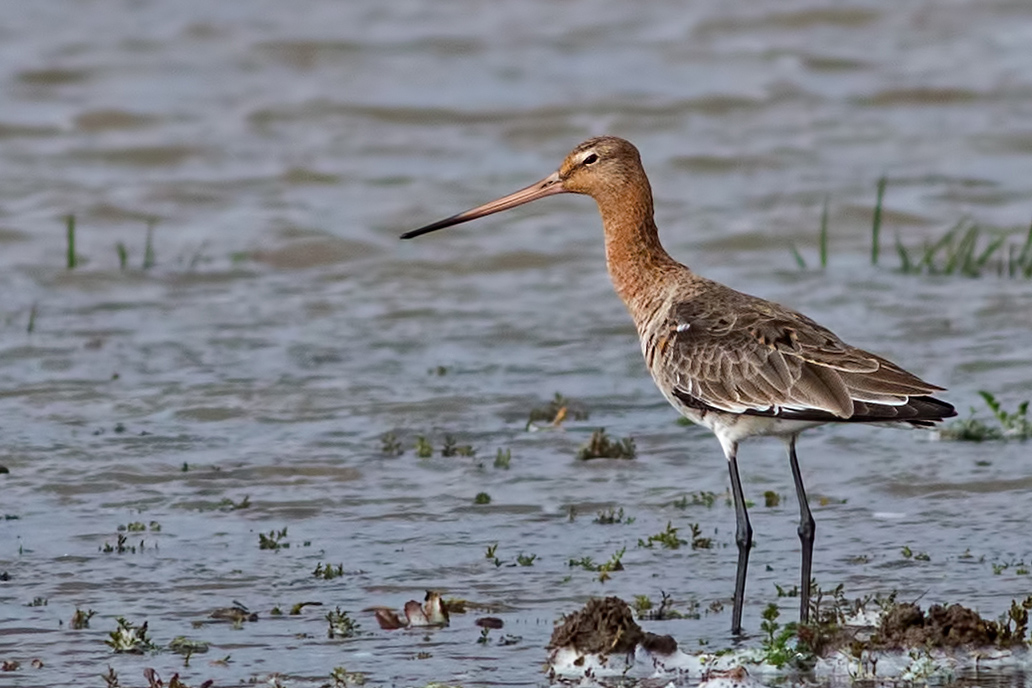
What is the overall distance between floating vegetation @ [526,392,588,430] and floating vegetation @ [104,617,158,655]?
3.23 metres

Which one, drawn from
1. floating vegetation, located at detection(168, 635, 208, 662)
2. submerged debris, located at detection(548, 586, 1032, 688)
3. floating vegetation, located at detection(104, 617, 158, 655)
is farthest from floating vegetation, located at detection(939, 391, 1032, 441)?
floating vegetation, located at detection(104, 617, 158, 655)

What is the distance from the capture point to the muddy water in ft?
22.6

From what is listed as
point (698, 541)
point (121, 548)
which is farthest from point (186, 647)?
point (698, 541)

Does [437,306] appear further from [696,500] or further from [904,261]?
[696,500]

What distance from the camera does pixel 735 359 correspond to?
6672 millimetres

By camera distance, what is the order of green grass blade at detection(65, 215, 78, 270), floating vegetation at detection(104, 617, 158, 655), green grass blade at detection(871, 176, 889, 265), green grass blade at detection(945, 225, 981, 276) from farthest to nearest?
Answer: green grass blade at detection(65, 215, 78, 270) < green grass blade at detection(945, 225, 981, 276) < green grass blade at detection(871, 176, 889, 265) < floating vegetation at detection(104, 617, 158, 655)

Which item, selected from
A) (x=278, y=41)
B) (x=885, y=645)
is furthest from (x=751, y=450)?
(x=278, y=41)

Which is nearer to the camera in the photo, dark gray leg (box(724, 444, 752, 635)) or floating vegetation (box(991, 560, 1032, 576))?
dark gray leg (box(724, 444, 752, 635))

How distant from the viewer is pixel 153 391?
9.59 metres

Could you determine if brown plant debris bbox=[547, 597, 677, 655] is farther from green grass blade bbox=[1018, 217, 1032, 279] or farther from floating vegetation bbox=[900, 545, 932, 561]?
green grass blade bbox=[1018, 217, 1032, 279]

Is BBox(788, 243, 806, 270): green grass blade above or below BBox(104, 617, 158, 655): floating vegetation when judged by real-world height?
above

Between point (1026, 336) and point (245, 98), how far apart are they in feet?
27.9

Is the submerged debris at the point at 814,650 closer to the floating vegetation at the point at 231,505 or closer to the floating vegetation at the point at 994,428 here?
the floating vegetation at the point at 231,505

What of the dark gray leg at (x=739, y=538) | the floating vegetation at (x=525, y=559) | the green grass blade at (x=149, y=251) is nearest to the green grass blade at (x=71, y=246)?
the green grass blade at (x=149, y=251)
